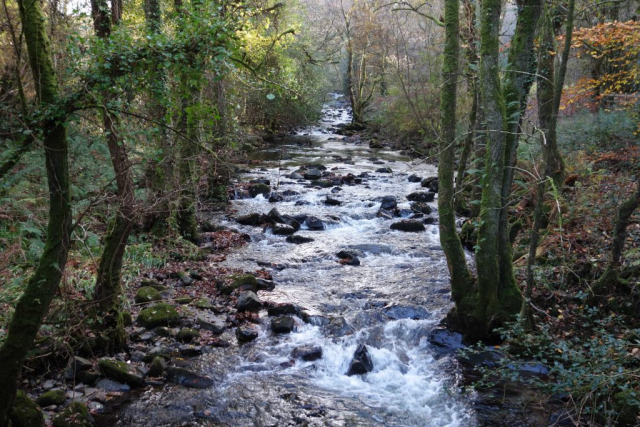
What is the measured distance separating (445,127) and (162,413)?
5.86 meters

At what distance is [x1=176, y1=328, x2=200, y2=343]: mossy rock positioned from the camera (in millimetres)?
7309

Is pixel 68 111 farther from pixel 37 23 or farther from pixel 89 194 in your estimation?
pixel 89 194

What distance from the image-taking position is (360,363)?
6.87 metres

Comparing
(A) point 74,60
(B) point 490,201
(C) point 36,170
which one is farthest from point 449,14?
(C) point 36,170

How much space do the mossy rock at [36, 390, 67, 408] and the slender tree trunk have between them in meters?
5.79

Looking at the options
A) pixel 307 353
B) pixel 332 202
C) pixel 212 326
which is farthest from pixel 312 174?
pixel 307 353

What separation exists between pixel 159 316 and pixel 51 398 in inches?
94.3

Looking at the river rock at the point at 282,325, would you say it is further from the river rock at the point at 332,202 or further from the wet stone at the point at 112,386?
the river rock at the point at 332,202

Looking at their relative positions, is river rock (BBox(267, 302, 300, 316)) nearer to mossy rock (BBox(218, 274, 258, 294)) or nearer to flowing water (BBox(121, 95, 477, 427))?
flowing water (BBox(121, 95, 477, 427))

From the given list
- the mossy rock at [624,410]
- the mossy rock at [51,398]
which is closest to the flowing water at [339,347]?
the mossy rock at [51,398]

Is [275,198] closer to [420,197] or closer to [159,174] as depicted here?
[420,197]

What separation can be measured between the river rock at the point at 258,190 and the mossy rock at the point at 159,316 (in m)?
9.63

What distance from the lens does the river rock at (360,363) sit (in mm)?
6816

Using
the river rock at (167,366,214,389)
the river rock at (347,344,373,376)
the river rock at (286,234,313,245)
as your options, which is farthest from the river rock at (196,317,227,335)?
the river rock at (286,234,313,245)
